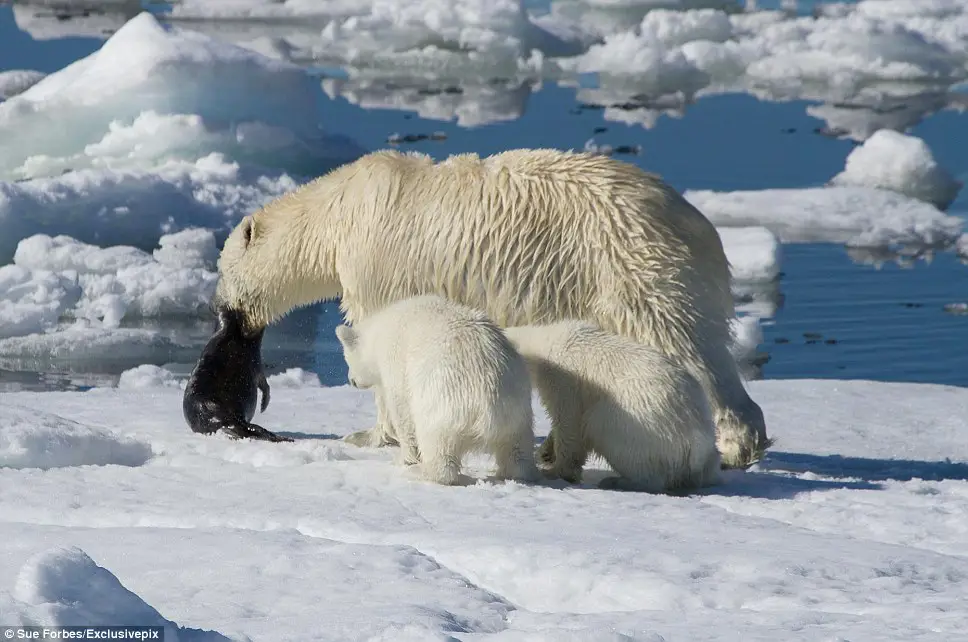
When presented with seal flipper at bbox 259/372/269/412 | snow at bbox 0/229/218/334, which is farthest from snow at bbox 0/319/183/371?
seal flipper at bbox 259/372/269/412

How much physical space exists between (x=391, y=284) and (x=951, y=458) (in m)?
2.85

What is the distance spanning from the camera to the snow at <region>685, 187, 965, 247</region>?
1420 cm

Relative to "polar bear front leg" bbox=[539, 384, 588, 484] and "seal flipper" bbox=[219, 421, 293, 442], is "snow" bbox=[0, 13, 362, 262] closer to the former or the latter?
"seal flipper" bbox=[219, 421, 293, 442]

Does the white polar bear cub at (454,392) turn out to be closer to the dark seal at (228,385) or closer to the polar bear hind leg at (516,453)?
the polar bear hind leg at (516,453)

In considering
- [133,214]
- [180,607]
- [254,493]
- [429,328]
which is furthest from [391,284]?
[133,214]

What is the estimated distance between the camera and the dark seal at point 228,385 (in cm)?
623

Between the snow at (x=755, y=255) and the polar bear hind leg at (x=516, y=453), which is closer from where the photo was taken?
the polar bear hind leg at (x=516, y=453)

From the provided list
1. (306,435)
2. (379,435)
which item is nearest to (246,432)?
(306,435)

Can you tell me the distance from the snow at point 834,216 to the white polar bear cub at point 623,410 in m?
9.16

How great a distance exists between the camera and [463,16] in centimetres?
2303

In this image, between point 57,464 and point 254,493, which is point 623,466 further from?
point 57,464

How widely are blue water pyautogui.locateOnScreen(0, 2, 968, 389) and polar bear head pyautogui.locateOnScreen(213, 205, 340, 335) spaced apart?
3.33m

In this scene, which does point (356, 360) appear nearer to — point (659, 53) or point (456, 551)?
point (456, 551)

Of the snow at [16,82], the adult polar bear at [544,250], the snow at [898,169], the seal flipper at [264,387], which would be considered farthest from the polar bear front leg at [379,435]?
the snow at [16,82]
